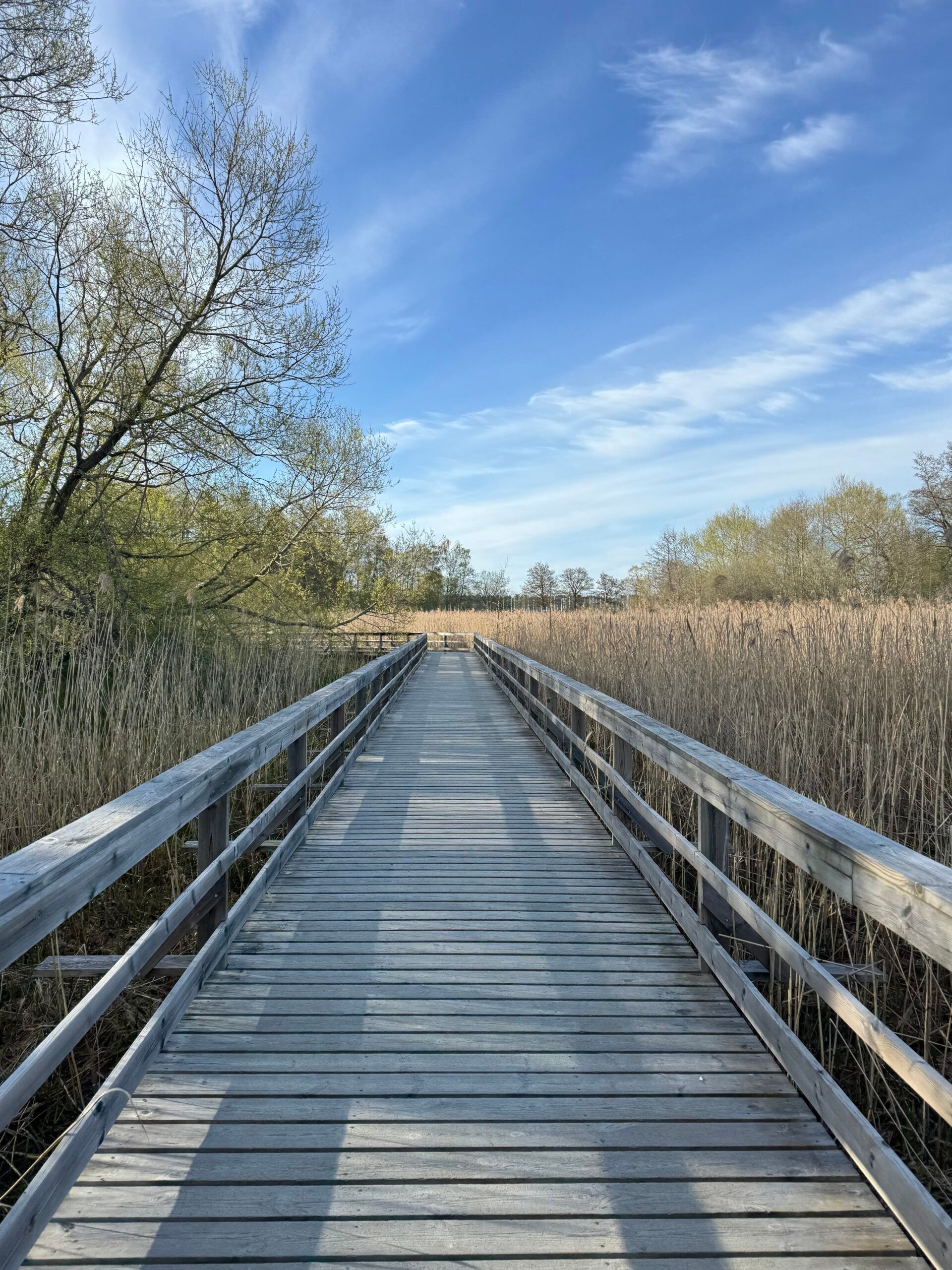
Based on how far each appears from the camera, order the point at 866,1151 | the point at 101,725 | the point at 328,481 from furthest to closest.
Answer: the point at 328,481, the point at 101,725, the point at 866,1151

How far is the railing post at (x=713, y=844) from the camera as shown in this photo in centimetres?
246

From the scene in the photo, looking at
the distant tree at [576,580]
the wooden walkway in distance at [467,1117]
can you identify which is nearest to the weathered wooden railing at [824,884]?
the wooden walkway in distance at [467,1117]

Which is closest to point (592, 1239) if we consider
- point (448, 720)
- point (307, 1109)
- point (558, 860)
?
point (307, 1109)

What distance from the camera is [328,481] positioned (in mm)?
10695

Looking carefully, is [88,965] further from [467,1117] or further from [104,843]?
[467,1117]

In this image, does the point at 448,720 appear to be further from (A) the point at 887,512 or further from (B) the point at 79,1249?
(A) the point at 887,512

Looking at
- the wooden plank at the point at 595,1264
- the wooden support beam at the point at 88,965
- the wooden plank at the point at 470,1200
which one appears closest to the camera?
the wooden plank at the point at 595,1264

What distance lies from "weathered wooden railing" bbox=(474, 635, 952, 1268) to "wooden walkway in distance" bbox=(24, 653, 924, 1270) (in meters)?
0.10

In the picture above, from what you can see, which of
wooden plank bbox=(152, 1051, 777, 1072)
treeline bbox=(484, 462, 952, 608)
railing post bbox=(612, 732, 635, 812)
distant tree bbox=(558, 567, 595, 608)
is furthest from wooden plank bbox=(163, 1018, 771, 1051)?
distant tree bbox=(558, 567, 595, 608)

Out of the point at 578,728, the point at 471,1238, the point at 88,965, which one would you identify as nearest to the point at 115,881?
the point at 88,965

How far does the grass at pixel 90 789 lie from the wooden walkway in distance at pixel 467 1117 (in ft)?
1.55

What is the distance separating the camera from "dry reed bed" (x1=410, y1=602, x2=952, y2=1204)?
2373 millimetres

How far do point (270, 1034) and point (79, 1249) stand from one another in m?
0.76

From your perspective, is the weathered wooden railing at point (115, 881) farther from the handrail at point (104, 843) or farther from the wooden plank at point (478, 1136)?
the wooden plank at point (478, 1136)
